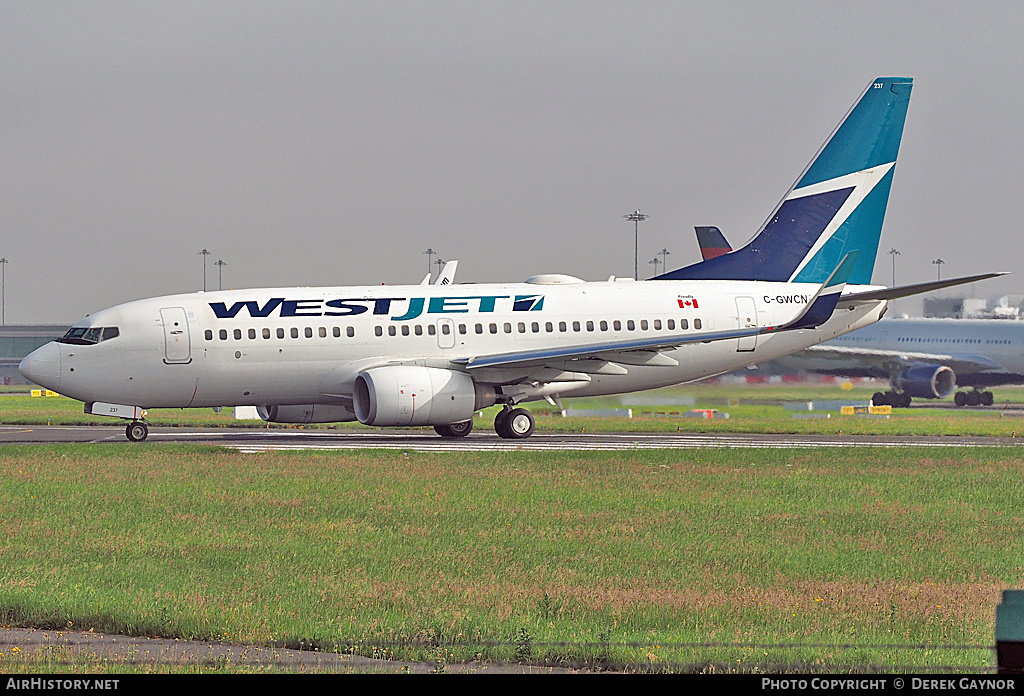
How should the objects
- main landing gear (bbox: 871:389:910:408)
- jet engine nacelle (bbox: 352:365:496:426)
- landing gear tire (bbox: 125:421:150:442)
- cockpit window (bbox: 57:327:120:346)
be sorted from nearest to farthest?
1. jet engine nacelle (bbox: 352:365:496:426)
2. cockpit window (bbox: 57:327:120:346)
3. landing gear tire (bbox: 125:421:150:442)
4. main landing gear (bbox: 871:389:910:408)

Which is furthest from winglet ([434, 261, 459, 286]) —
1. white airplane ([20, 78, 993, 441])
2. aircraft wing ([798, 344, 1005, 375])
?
aircraft wing ([798, 344, 1005, 375])

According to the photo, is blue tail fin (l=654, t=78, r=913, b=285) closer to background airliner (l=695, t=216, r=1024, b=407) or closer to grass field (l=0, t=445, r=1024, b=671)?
grass field (l=0, t=445, r=1024, b=671)

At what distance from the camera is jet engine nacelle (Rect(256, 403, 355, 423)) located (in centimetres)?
3581

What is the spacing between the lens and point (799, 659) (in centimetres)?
1010

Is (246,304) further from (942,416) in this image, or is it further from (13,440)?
(942,416)

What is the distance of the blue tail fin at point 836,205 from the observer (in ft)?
129

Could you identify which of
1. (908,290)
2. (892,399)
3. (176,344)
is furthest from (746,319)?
(892,399)

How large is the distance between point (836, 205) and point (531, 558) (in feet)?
89.5

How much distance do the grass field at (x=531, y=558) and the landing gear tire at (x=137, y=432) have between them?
791 cm

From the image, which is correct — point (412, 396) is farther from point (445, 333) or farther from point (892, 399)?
point (892, 399)

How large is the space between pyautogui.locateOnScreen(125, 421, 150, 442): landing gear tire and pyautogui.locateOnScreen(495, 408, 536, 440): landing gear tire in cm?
974

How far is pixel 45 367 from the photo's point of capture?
109 feet

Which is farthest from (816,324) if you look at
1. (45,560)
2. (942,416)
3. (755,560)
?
(45,560)
